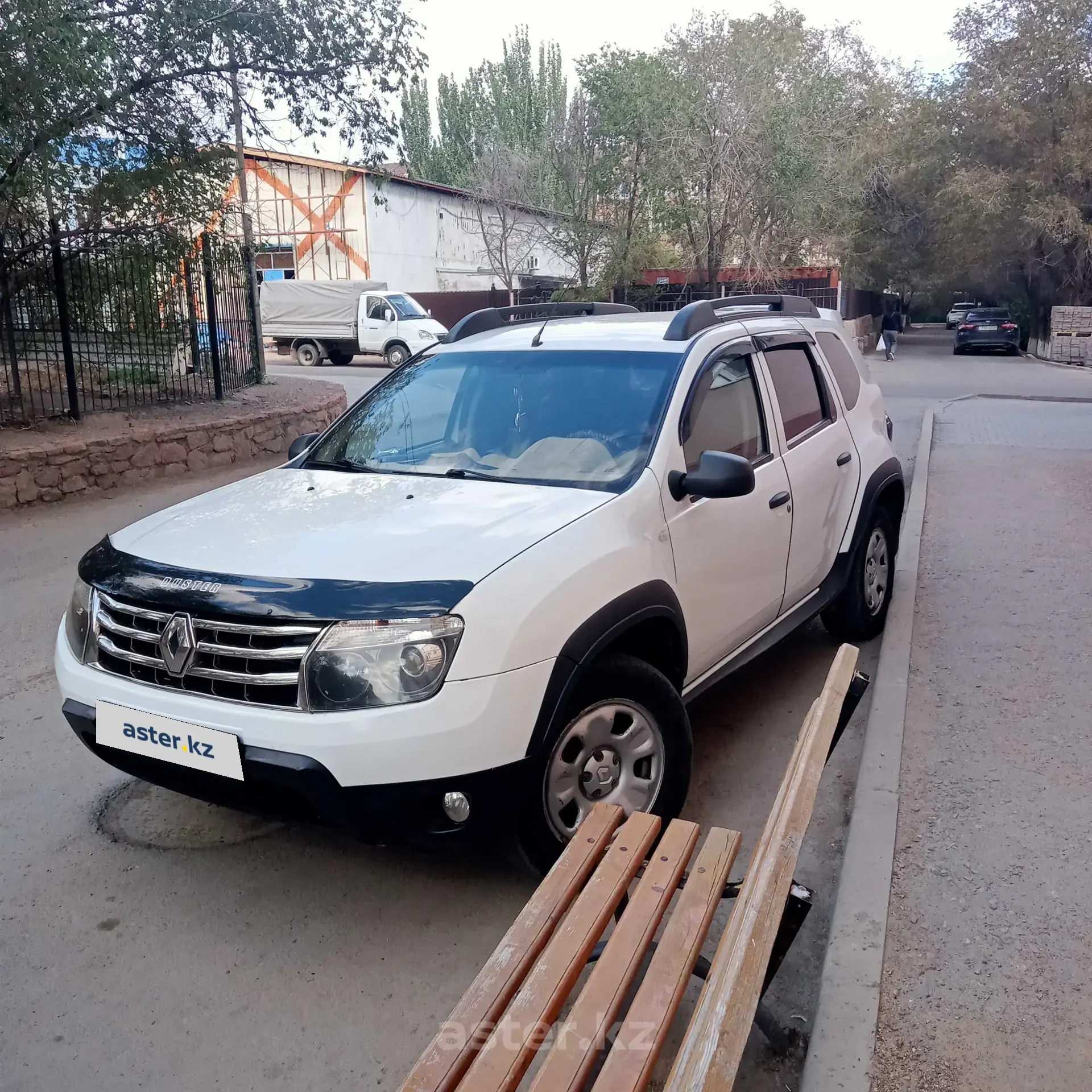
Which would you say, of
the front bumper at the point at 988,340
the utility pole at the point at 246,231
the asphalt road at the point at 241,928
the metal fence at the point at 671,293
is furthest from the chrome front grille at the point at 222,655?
the front bumper at the point at 988,340

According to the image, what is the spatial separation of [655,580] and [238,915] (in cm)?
174

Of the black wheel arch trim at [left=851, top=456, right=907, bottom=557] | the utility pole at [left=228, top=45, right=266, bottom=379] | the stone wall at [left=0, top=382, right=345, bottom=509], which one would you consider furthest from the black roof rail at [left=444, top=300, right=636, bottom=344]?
the utility pole at [left=228, top=45, right=266, bottom=379]

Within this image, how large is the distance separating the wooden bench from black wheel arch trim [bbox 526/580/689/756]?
31 centimetres

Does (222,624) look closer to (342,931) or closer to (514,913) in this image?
(342,931)

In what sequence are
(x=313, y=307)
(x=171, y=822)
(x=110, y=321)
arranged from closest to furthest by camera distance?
(x=171, y=822) → (x=110, y=321) → (x=313, y=307)

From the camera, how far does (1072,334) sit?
29.7 metres

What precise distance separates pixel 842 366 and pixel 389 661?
12.2 ft

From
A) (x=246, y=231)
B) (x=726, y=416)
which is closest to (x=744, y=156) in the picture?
(x=246, y=231)

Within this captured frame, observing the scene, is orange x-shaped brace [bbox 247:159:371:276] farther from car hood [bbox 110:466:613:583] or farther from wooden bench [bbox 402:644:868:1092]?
wooden bench [bbox 402:644:868:1092]

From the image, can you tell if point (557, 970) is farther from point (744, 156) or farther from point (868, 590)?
point (744, 156)

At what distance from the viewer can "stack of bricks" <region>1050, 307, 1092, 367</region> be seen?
96.3 ft

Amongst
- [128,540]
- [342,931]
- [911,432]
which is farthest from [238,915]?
[911,432]

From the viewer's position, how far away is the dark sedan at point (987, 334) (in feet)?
112

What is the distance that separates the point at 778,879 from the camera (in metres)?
2.20
